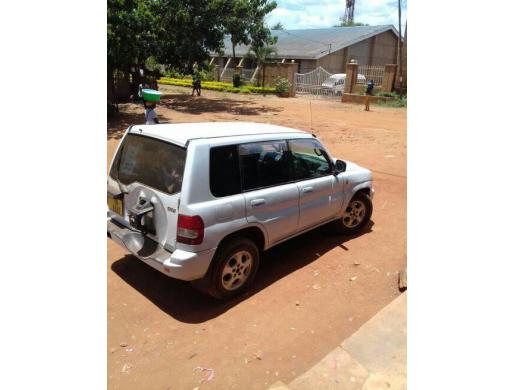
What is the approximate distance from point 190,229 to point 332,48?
118 ft

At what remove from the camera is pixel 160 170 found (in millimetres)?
3734

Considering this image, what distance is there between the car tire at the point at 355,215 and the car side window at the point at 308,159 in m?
0.86

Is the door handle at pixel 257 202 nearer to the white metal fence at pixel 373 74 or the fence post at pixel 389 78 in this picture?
the fence post at pixel 389 78

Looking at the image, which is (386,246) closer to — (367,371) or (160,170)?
(367,371)

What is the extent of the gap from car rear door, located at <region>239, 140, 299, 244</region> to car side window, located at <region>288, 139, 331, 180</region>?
17 cm

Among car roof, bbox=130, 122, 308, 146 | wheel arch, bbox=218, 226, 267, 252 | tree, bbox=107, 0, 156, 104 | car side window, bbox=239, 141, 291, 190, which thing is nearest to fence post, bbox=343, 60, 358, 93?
tree, bbox=107, 0, 156, 104

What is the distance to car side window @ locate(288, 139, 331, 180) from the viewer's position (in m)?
4.62

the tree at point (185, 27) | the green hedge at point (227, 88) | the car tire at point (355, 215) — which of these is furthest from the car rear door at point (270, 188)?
the green hedge at point (227, 88)

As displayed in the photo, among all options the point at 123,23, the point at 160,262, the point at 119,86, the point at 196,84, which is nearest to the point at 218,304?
the point at 160,262

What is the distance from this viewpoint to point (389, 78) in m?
26.6

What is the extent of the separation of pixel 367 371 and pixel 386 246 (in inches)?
108

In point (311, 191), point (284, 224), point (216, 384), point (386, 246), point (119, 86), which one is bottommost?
point (216, 384)

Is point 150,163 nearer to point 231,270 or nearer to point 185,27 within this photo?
point 231,270

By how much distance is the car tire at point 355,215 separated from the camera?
5.57 m
